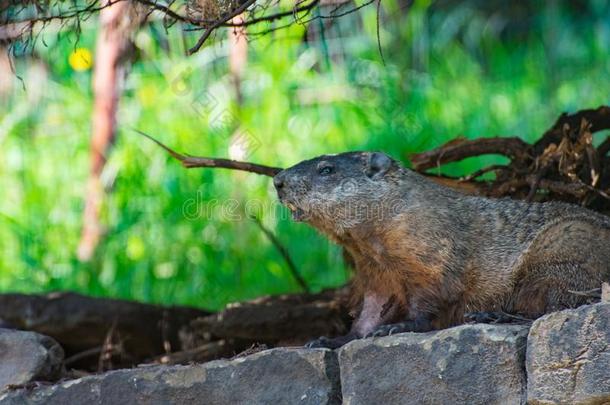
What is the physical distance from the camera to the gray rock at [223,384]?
14.8ft

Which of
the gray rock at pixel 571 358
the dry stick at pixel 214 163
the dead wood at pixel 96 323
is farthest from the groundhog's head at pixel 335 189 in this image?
the dead wood at pixel 96 323

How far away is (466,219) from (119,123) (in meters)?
4.89

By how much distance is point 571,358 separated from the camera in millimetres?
3875

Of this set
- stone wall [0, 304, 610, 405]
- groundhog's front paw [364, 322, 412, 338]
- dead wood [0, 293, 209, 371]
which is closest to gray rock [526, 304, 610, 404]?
stone wall [0, 304, 610, 405]

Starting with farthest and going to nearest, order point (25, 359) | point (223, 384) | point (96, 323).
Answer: point (96, 323), point (25, 359), point (223, 384)

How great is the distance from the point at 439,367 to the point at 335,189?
4.65 ft

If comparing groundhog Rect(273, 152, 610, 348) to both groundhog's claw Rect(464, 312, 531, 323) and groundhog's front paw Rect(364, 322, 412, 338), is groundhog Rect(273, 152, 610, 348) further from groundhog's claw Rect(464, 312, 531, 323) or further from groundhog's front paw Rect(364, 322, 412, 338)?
groundhog's claw Rect(464, 312, 531, 323)

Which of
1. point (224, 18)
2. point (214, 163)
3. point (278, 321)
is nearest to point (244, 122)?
point (278, 321)

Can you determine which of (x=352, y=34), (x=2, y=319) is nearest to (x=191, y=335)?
(x=2, y=319)

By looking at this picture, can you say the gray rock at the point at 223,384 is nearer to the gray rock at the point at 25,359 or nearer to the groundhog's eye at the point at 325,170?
the gray rock at the point at 25,359

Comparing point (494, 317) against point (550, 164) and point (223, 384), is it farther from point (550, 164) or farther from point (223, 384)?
point (550, 164)

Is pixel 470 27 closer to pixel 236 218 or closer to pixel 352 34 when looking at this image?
pixel 352 34

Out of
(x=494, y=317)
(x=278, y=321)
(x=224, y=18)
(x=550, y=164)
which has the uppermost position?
(x=224, y=18)

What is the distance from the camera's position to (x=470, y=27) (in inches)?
411
